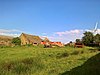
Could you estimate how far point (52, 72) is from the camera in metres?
18.7

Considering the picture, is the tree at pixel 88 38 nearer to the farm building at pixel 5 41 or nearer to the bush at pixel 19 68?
the farm building at pixel 5 41

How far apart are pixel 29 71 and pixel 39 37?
8294 centimetres

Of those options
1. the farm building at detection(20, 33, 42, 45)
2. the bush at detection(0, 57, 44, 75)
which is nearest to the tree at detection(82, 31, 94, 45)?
the farm building at detection(20, 33, 42, 45)

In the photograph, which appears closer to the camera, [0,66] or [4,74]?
[4,74]

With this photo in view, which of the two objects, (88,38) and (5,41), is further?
(88,38)

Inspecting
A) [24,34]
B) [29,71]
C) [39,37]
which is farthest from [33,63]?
[39,37]

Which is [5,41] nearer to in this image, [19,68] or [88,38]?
[88,38]

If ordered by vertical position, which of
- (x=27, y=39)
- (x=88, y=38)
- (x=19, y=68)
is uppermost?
(x=88, y=38)

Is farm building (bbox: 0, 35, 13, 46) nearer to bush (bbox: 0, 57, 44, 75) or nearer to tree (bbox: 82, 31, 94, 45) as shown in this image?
tree (bbox: 82, 31, 94, 45)

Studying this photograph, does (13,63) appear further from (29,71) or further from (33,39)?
(33,39)

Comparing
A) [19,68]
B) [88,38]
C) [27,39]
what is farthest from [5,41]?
[19,68]

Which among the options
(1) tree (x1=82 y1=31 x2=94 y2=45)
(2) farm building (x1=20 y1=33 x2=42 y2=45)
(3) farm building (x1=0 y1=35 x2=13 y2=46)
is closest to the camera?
(3) farm building (x1=0 y1=35 x2=13 y2=46)

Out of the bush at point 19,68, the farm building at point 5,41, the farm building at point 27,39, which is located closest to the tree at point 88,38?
the farm building at point 27,39

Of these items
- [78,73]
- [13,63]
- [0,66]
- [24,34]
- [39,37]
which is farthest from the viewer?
[39,37]
